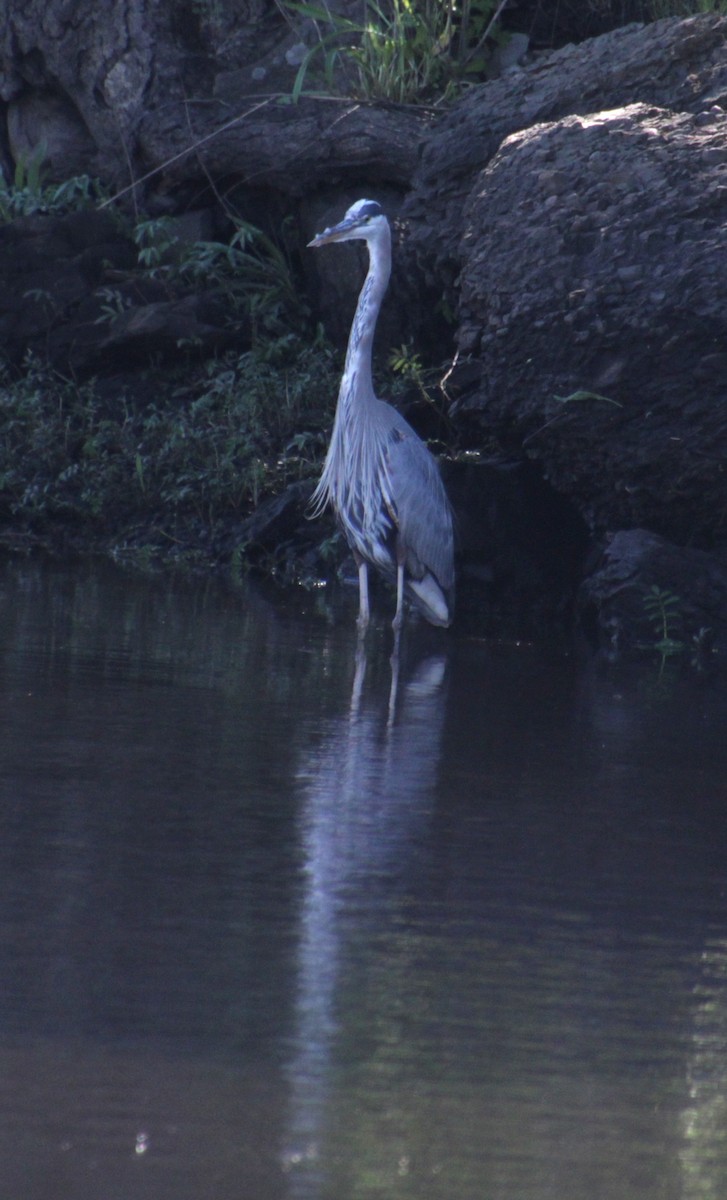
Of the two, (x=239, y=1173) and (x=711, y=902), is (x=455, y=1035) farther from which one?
(x=711, y=902)

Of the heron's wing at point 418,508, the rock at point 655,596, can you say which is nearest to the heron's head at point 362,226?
the heron's wing at point 418,508

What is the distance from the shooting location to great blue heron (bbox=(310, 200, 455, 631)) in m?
7.66

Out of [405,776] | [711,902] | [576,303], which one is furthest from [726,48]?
[711,902]

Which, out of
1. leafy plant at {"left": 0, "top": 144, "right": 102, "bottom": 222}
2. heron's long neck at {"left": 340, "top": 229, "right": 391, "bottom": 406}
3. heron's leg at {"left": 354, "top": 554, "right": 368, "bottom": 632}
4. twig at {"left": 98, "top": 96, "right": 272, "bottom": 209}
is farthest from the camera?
leafy plant at {"left": 0, "top": 144, "right": 102, "bottom": 222}

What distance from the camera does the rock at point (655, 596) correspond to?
7414 mm

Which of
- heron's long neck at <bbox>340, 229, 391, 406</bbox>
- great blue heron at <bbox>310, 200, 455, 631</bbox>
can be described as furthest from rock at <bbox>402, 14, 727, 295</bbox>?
great blue heron at <bbox>310, 200, 455, 631</bbox>

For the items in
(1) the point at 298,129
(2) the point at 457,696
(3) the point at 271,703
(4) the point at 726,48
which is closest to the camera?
(3) the point at 271,703

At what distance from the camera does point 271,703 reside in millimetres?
5113

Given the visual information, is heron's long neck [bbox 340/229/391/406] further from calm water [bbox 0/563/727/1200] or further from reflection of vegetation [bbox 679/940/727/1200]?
reflection of vegetation [bbox 679/940/727/1200]

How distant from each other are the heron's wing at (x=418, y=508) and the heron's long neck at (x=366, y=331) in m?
0.26

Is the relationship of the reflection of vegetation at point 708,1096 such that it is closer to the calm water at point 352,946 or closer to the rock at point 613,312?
the calm water at point 352,946

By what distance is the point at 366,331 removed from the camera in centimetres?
804

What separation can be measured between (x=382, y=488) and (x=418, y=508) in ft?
0.64

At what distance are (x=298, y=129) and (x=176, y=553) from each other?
10.4ft
